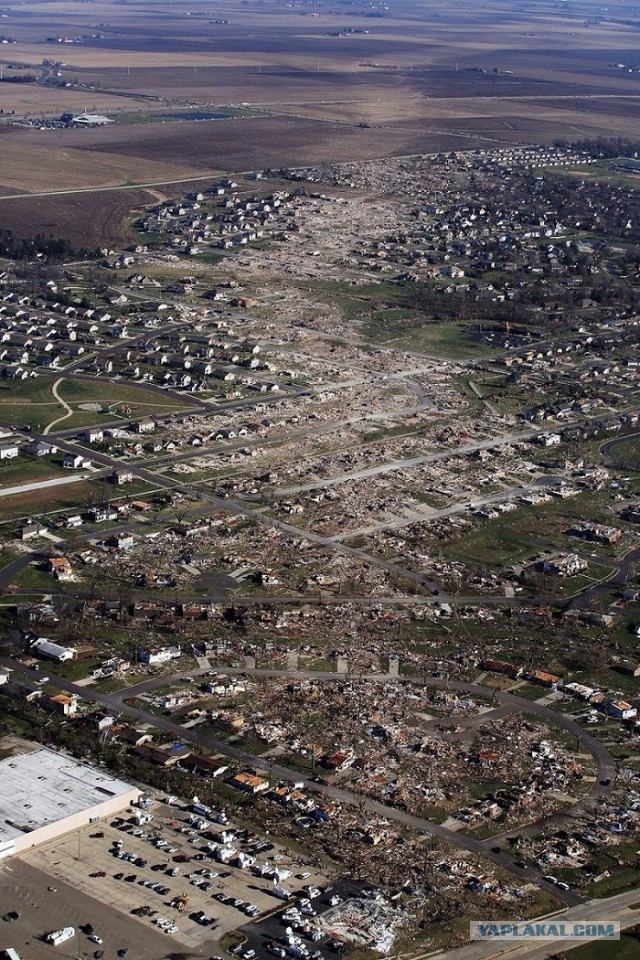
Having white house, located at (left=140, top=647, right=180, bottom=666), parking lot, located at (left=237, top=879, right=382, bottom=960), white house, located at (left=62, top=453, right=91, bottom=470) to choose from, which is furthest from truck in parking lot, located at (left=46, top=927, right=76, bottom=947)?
white house, located at (left=62, top=453, right=91, bottom=470)

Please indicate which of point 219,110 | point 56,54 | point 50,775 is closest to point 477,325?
point 50,775

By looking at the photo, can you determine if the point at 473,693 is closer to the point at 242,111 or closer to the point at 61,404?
the point at 61,404

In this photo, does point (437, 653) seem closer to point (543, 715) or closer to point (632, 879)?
point (543, 715)

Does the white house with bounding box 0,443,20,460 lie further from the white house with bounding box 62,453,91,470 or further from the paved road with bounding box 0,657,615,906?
the paved road with bounding box 0,657,615,906

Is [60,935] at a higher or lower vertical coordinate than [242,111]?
lower

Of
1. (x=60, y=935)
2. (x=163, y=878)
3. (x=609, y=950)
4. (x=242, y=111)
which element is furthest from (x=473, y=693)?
(x=242, y=111)
